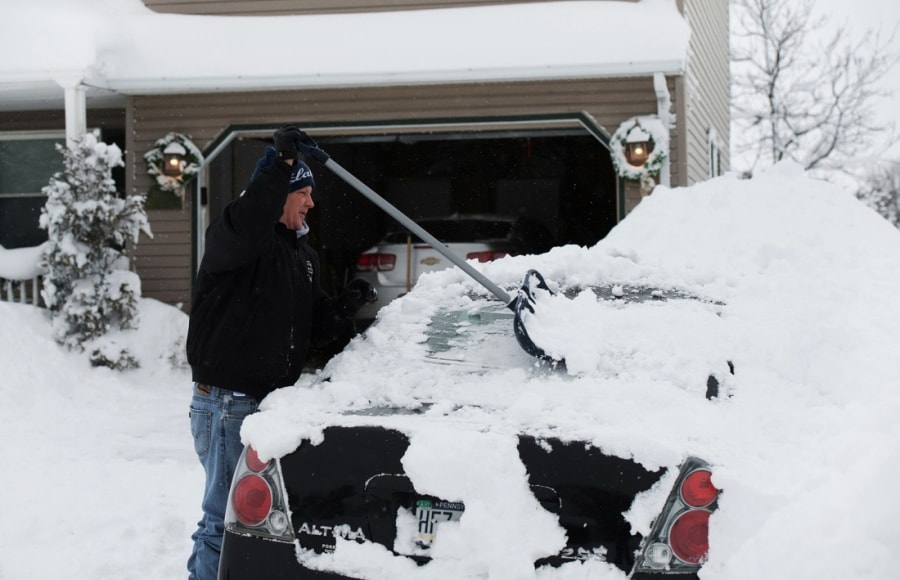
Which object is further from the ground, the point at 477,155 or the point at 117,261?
the point at 477,155

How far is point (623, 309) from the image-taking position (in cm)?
339

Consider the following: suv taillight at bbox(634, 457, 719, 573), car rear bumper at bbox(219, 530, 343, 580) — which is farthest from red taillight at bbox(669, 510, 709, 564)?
car rear bumper at bbox(219, 530, 343, 580)

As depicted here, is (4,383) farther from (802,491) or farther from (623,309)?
(802,491)

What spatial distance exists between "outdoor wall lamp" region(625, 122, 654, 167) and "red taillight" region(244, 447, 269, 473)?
25.7ft

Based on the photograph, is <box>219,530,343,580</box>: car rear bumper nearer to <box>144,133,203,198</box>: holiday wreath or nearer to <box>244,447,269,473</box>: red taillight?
<box>244,447,269,473</box>: red taillight

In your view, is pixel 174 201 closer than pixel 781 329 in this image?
No

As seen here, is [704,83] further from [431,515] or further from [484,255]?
[431,515]

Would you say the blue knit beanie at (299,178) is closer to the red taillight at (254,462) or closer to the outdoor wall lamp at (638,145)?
the red taillight at (254,462)

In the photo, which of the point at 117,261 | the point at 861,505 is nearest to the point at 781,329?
the point at 861,505

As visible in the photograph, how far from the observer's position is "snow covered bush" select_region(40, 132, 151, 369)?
352 inches

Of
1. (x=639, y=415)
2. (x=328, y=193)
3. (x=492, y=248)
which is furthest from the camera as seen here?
(x=328, y=193)

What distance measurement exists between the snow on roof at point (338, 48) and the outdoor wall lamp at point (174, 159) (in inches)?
26.3

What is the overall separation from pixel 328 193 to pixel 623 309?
12112mm

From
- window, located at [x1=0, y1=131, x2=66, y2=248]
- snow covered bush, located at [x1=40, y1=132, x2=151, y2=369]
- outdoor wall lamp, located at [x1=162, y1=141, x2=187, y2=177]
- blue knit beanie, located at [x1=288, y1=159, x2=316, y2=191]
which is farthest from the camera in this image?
window, located at [x1=0, y1=131, x2=66, y2=248]
